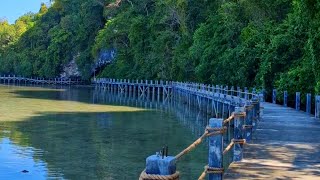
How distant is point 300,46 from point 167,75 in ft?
103

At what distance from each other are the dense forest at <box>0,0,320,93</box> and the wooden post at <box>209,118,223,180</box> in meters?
14.1

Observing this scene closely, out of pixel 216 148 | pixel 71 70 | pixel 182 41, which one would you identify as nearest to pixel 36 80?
pixel 71 70

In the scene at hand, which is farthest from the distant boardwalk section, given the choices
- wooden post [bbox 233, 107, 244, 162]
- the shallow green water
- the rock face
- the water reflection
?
wooden post [bbox 233, 107, 244, 162]

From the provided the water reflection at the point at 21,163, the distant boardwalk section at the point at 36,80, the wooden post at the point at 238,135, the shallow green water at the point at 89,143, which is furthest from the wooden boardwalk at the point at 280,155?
the distant boardwalk section at the point at 36,80

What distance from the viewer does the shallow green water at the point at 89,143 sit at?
1624cm

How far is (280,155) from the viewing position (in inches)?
378

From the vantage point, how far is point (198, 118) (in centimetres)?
3491

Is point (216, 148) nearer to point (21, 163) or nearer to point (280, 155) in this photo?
point (280, 155)

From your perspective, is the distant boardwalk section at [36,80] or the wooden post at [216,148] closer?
the wooden post at [216,148]

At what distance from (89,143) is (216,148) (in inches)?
606

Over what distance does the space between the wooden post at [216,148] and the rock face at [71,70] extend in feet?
276

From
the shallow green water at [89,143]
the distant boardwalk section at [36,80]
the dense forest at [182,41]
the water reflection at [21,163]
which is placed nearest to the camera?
the water reflection at [21,163]

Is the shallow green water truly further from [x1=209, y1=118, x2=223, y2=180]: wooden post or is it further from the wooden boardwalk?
[x1=209, y1=118, x2=223, y2=180]: wooden post

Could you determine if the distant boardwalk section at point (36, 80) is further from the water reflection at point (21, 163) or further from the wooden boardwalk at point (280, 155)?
the wooden boardwalk at point (280, 155)
